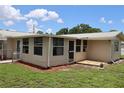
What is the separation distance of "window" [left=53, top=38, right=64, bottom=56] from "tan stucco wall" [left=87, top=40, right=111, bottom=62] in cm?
447

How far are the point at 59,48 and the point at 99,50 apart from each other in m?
4.90

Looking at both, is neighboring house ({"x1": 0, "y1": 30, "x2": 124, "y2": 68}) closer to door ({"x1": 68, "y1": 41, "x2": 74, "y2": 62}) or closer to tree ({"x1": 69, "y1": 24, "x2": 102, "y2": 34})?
door ({"x1": 68, "y1": 41, "x2": 74, "y2": 62})

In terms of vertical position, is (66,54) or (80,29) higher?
(80,29)

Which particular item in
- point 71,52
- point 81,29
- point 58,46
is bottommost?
point 71,52

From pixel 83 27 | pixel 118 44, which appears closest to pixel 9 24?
pixel 83 27

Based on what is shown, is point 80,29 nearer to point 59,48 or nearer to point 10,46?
point 10,46

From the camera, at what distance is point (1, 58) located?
17.8 meters

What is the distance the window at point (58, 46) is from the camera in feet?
45.1

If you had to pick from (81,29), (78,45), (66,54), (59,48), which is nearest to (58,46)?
(59,48)

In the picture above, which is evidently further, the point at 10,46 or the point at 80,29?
the point at 80,29

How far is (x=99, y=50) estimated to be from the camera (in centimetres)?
1742

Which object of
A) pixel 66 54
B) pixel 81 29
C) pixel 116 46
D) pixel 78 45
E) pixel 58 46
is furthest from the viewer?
pixel 81 29

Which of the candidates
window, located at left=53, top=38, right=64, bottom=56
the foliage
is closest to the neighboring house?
window, located at left=53, top=38, right=64, bottom=56
